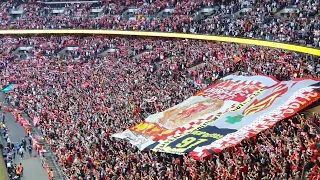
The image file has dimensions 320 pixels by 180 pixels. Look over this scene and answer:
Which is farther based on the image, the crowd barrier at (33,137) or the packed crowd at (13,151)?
the crowd barrier at (33,137)

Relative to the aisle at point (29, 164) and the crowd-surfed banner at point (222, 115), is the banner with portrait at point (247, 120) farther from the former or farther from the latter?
the aisle at point (29, 164)

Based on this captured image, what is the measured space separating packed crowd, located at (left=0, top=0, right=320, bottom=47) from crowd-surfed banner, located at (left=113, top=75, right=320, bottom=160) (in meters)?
5.58

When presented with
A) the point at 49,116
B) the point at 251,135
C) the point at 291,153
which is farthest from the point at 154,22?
the point at 291,153

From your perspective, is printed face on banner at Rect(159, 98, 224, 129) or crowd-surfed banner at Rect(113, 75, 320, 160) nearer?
crowd-surfed banner at Rect(113, 75, 320, 160)

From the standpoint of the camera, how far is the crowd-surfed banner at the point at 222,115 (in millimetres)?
16953

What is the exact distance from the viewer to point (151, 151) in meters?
18.8

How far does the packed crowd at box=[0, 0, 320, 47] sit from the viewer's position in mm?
27875

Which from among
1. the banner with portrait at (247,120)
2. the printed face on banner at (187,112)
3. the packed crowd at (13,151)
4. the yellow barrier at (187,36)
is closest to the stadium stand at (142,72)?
the banner with portrait at (247,120)

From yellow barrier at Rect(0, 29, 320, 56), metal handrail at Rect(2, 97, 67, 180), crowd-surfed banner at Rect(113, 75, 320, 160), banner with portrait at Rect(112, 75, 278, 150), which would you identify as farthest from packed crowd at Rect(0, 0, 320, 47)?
metal handrail at Rect(2, 97, 67, 180)

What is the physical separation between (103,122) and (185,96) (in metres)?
4.32

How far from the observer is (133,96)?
26.8m

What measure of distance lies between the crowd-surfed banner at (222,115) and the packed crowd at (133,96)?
459 mm

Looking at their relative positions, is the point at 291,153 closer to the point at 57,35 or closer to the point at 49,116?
the point at 49,116

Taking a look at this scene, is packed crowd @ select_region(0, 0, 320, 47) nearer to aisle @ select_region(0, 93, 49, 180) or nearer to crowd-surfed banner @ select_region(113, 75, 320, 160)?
crowd-surfed banner @ select_region(113, 75, 320, 160)
